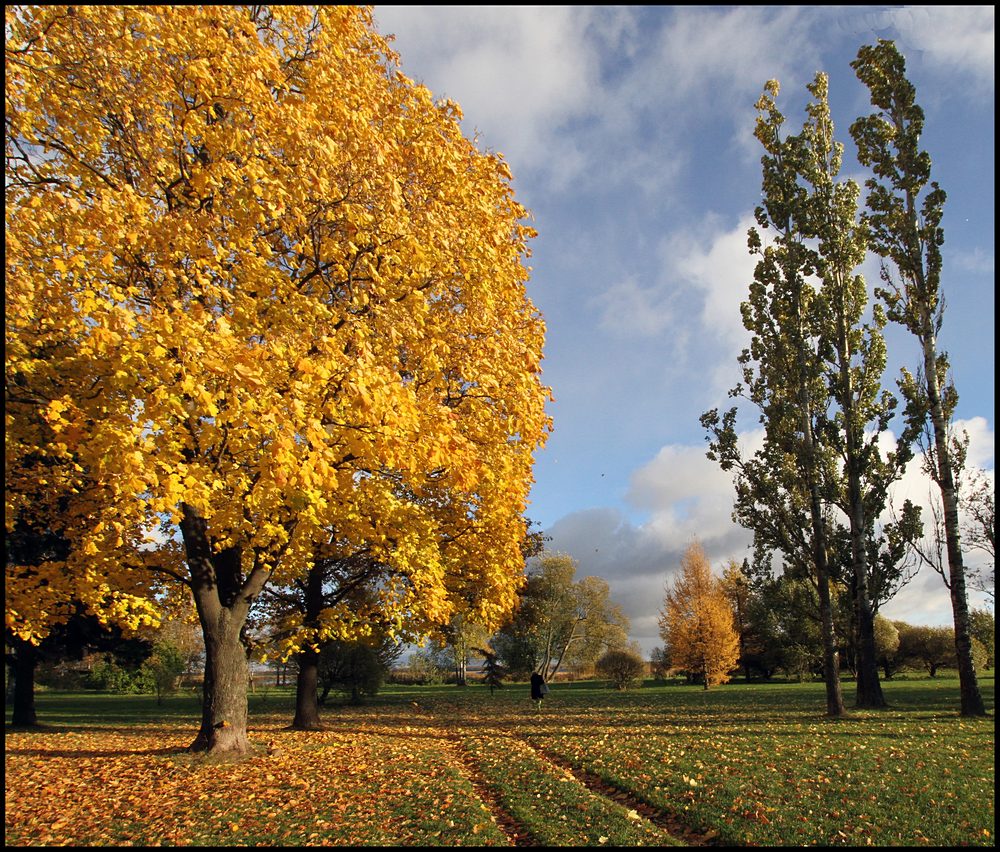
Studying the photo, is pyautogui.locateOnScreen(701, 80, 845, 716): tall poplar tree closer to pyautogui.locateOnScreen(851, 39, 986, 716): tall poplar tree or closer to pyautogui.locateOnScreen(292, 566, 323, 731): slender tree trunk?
pyautogui.locateOnScreen(851, 39, 986, 716): tall poplar tree

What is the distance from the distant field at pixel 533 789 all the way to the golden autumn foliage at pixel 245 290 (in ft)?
9.36

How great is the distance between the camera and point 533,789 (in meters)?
9.34

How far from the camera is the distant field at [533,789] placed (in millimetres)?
7172

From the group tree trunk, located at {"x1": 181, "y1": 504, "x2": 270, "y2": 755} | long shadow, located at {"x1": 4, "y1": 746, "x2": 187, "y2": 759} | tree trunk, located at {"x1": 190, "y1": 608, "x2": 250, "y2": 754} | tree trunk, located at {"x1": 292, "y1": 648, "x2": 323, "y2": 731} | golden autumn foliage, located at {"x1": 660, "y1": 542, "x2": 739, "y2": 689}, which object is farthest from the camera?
golden autumn foliage, located at {"x1": 660, "y1": 542, "x2": 739, "y2": 689}

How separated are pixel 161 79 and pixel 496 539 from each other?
10253 mm

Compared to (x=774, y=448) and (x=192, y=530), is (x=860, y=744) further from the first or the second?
(x=192, y=530)

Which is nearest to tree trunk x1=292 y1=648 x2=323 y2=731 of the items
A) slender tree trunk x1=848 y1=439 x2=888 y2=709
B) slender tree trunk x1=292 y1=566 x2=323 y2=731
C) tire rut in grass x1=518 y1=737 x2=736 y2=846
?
slender tree trunk x1=292 y1=566 x2=323 y2=731

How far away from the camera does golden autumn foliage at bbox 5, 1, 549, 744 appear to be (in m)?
7.11

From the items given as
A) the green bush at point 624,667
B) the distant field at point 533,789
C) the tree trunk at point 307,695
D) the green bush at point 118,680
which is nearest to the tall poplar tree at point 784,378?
the distant field at point 533,789

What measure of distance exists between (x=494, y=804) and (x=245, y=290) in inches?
322

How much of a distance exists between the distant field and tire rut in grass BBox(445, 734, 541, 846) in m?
0.03

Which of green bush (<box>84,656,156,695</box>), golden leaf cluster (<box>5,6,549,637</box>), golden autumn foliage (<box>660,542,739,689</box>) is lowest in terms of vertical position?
green bush (<box>84,656,156,695</box>)

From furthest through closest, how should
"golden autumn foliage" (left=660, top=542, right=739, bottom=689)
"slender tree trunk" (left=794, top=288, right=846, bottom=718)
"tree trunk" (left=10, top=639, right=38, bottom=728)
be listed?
"golden autumn foliage" (left=660, top=542, right=739, bottom=689) < "tree trunk" (left=10, top=639, right=38, bottom=728) < "slender tree trunk" (left=794, top=288, right=846, bottom=718)

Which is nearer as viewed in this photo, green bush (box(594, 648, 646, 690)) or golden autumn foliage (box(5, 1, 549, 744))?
golden autumn foliage (box(5, 1, 549, 744))
